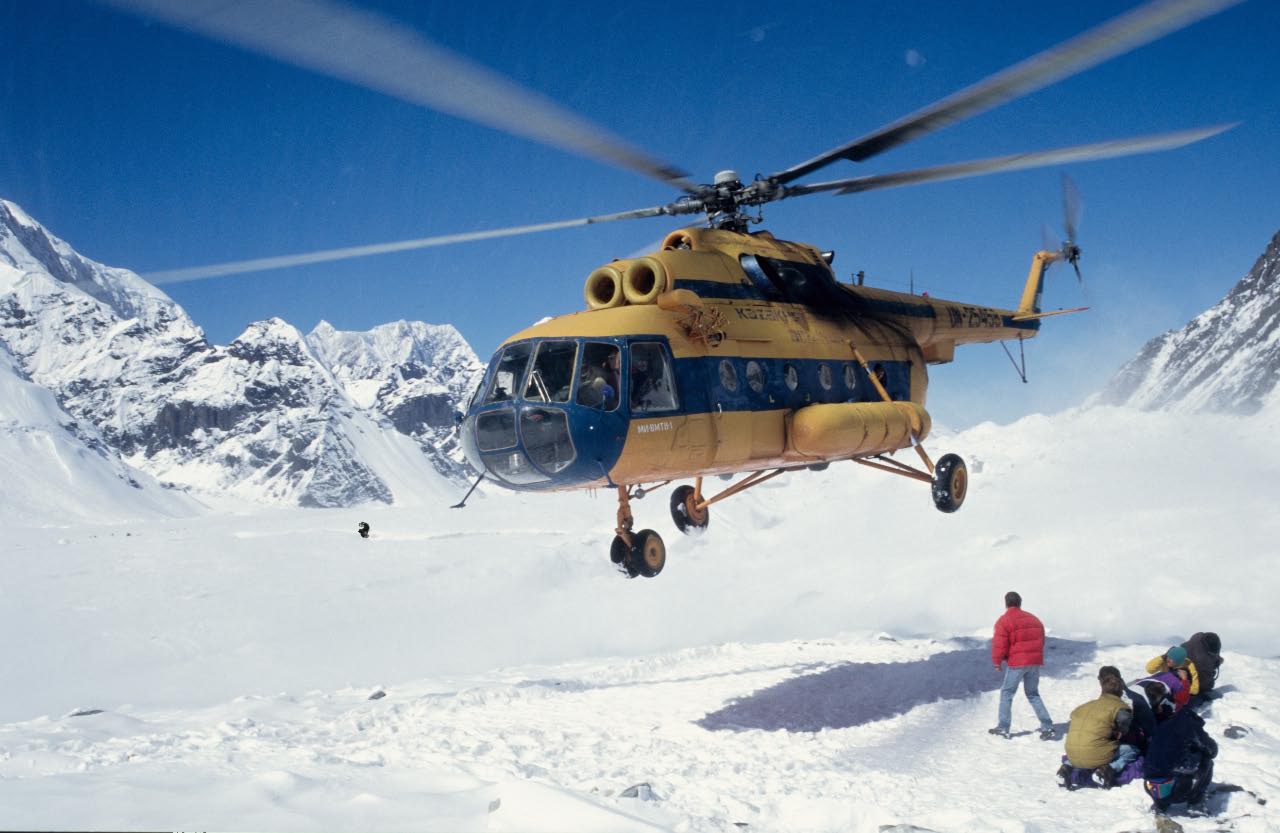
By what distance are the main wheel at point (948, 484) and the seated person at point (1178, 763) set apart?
208 inches

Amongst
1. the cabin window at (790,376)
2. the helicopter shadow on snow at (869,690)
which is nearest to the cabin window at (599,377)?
the cabin window at (790,376)

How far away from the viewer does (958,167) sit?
938 centimetres

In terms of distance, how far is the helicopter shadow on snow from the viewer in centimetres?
1158

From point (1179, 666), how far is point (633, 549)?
6.24 metres

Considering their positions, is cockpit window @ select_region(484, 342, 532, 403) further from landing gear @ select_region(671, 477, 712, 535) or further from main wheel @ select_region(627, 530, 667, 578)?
landing gear @ select_region(671, 477, 712, 535)

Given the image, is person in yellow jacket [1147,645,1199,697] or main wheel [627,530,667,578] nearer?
person in yellow jacket [1147,645,1199,697]

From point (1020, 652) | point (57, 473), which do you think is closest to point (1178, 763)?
point (1020, 652)

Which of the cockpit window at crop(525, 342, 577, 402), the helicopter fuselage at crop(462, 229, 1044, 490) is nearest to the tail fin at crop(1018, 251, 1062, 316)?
the helicopter fuselage at crop(462, 229, 1044, 490)

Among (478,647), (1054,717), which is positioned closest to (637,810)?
(1054,717)

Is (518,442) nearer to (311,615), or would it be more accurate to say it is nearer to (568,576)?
(311,615)

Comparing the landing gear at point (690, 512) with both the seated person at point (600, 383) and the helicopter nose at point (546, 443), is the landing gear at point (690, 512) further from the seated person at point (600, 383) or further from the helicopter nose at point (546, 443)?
the seated person at point (600, 383)

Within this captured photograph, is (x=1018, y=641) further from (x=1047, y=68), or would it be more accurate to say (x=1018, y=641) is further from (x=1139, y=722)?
(x=1047, y=68)

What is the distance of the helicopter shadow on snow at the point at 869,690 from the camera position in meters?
11.6

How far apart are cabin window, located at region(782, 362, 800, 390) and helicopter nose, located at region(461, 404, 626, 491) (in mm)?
2852
